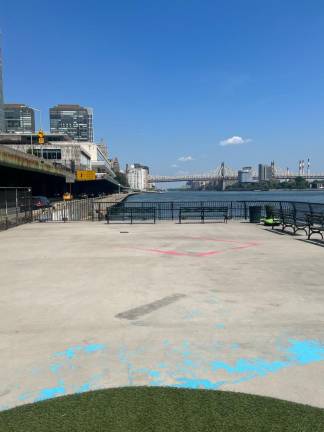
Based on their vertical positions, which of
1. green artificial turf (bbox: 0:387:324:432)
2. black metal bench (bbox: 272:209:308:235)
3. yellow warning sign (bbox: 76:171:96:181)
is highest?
yellow warning sign (bbox: 76:171:96:181)

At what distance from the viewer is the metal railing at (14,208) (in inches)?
883

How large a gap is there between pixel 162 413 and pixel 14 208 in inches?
899

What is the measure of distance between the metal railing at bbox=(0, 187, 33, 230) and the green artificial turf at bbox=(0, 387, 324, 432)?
19709 mm

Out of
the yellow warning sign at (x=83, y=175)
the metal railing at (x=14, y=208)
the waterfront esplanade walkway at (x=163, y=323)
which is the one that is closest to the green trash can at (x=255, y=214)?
the waterfront esplanade walkway at (x=163, y=323)

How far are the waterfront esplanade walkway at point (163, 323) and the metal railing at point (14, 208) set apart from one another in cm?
1073

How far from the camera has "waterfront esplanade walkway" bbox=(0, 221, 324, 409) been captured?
4.48m

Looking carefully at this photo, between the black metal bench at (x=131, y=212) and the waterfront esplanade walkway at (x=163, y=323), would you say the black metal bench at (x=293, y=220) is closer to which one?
the waterfront esplanade walkway at (x=163, y=323)

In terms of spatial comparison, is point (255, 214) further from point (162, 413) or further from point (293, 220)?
point (162, 413)

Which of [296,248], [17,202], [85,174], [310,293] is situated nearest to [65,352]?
[310,293]

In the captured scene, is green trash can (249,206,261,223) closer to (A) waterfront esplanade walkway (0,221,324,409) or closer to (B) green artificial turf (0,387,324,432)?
(A) waterfront esplanade walkway (0,221,324,409)

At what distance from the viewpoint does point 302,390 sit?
4.20 m

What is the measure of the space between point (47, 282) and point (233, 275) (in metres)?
4.59

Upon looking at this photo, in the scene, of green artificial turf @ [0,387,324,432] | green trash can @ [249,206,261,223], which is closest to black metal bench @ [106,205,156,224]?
green trash can @ [249,206,261,223]

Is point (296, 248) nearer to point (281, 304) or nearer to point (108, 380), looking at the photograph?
point (281, 304)
